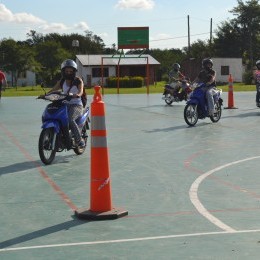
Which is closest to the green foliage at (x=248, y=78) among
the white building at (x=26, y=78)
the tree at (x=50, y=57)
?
the tree at (x=50, y=57)

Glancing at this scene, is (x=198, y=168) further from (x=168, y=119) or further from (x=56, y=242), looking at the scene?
(x=168, y=119)

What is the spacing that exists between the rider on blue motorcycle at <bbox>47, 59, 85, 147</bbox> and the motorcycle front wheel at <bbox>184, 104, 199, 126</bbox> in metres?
5.91

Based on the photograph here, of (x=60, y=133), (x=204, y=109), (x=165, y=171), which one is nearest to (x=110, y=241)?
(x=165, y=171)

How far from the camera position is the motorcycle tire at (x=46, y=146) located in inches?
373

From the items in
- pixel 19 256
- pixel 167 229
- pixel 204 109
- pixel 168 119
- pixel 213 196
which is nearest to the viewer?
pixel 19 256

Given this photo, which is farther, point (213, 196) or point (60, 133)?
point (60, 133)

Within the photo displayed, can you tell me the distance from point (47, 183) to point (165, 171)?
1.88 metres

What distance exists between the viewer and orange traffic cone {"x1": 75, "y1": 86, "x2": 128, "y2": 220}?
618 centimetres

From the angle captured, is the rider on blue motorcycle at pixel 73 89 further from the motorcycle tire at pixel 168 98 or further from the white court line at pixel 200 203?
the motorcycle tire at pixel 168 98

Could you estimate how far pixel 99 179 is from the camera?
631 cm

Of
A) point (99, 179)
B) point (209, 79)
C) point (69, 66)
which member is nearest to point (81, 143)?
point (69, 66)

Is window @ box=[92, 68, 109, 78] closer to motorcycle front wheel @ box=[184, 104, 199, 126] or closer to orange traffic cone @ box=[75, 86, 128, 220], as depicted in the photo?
motorcycle front wheel @ box=[184, 104, 199, 126]

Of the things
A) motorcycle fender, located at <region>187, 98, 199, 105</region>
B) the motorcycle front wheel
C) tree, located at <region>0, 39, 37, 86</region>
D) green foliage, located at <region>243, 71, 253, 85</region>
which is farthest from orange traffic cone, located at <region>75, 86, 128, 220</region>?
tree, located at <region>0, 39, 37, 86</region>

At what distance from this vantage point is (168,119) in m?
18.4
